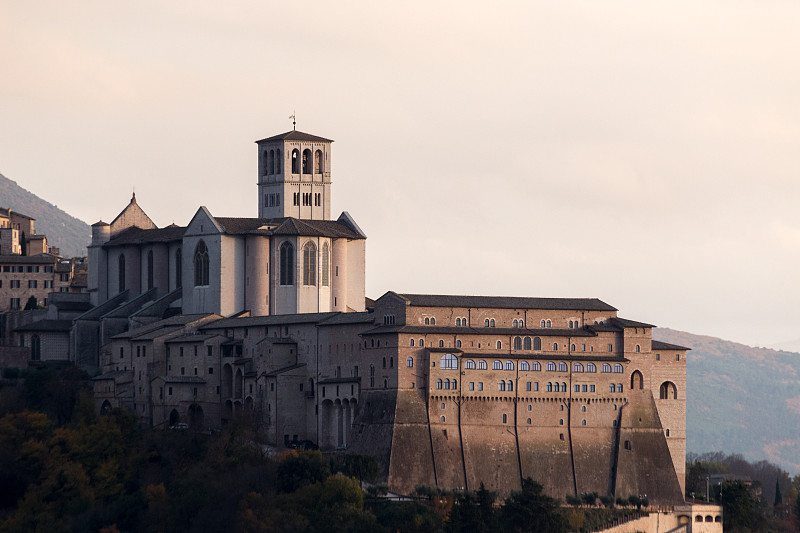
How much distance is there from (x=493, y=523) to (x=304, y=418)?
16.2 m

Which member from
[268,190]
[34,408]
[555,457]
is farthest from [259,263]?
[555,457]

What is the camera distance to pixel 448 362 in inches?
3930

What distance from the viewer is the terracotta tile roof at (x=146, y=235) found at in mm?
126062

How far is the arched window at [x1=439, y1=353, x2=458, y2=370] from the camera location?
99750mm

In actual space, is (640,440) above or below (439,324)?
below

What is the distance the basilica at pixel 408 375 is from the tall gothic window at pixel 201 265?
44 cm

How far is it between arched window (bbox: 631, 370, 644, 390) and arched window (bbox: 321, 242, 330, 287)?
24121 mm

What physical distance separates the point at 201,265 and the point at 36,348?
14.6m

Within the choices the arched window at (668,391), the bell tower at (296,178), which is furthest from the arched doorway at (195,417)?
the arched window at (668,391)

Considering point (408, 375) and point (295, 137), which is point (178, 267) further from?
point (408, 375)

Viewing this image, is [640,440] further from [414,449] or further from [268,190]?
[268,190]

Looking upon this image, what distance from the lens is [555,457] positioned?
10119 centimetres

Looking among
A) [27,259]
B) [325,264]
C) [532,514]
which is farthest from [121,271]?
[532,514]

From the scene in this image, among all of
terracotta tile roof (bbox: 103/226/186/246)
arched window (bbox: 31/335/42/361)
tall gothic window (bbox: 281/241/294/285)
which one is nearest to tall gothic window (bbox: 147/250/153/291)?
terracotta tile roof (bbox: 103/226/186/246)
